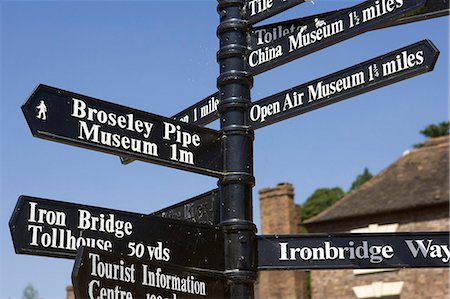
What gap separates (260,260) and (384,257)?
30.9 inches

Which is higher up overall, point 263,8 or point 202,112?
point 263,8

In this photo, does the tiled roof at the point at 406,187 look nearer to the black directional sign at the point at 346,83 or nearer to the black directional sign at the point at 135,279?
the black directional sign at the point at 346,83

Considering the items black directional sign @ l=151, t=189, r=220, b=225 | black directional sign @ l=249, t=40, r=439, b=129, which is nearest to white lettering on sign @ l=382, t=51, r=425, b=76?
black directional sign @ l=249, t=40, r=439, b=129

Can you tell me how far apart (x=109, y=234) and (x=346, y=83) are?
1.82 metres

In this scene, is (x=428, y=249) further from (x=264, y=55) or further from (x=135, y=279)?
(x=135, y=279)

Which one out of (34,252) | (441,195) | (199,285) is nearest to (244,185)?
(199,285)

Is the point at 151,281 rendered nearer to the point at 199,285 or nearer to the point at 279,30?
the point at 199,285

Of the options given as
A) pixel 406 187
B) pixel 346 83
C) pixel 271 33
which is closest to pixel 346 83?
pixel 346 83

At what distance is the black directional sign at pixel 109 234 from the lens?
171 inches

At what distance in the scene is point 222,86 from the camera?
551 cm

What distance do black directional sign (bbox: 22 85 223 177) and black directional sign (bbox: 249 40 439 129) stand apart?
1.30 feet

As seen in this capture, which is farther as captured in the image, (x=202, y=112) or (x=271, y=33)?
(x=202, y=112)

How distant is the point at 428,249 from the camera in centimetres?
509

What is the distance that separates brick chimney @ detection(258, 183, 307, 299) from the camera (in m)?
28.4
